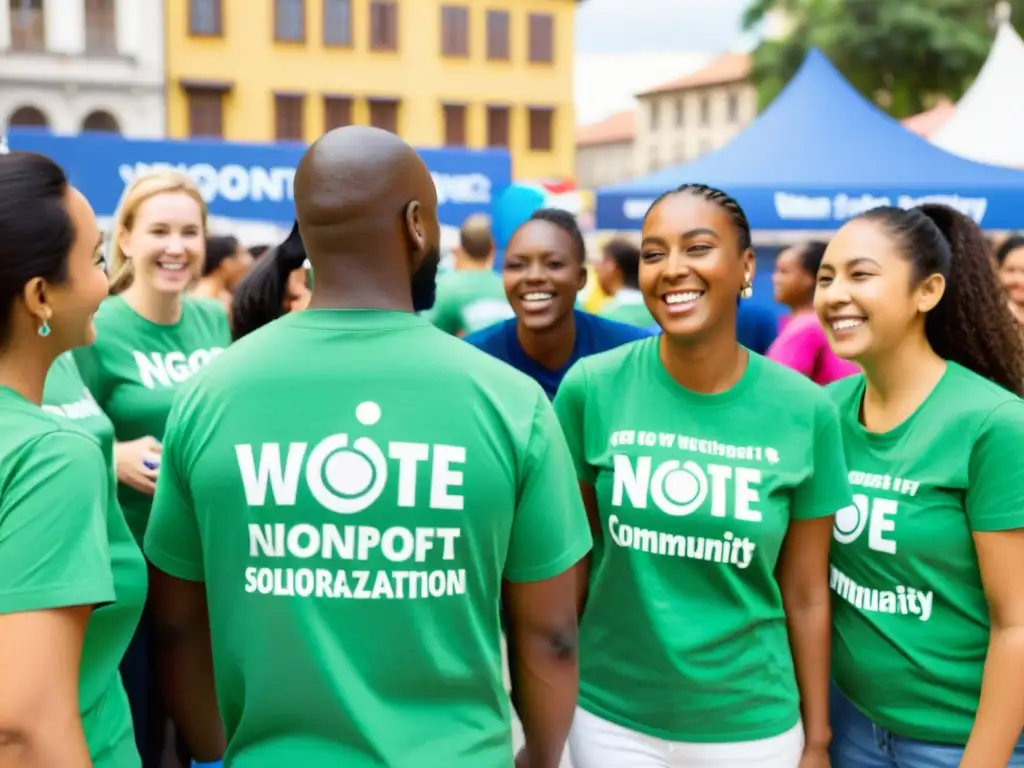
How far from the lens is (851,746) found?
102 inches

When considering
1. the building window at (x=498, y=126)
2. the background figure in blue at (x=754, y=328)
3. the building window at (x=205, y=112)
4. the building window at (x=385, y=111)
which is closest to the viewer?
the background figure in blue at (x=754, y=328)

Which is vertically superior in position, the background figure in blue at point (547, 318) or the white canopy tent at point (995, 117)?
the white canopy tent at point (995, 117)

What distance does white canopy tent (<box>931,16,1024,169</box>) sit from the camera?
10.8 metres

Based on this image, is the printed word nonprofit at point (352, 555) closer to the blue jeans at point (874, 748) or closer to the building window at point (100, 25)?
the blue jeans at point (874, 748)

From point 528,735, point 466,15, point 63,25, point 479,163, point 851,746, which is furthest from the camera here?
point 466,15

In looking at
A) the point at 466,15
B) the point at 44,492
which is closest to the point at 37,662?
the point at 44,492

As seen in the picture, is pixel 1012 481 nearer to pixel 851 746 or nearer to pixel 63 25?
pixel 851 746

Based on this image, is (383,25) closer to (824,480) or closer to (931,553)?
(824,480)

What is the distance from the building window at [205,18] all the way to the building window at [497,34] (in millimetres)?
8671

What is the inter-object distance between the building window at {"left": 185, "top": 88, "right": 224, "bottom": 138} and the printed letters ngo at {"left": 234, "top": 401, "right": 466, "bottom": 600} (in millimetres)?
35506

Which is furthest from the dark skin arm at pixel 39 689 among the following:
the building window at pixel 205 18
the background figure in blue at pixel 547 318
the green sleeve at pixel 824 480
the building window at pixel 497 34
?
the building window at pixel 497 34

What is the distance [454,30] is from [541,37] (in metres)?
3.11

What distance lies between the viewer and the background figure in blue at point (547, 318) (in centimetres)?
385

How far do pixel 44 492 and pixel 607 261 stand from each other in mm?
8004
